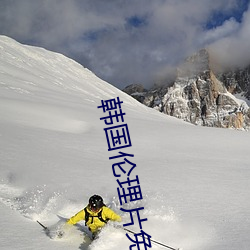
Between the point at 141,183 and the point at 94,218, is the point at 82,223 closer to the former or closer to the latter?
the point at 94,218

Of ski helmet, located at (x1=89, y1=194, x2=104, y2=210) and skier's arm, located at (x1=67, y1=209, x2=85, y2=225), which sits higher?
ski helmet, located at (x1=89, y1=194, x2=104, y2=210)

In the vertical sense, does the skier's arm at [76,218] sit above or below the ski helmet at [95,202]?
below

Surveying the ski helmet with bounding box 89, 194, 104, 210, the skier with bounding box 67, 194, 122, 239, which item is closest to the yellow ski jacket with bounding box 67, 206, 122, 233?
the skier with bounding box 67, 194, 122, 239

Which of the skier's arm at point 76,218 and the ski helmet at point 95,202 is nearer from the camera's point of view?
the ski helmet at point 95,202

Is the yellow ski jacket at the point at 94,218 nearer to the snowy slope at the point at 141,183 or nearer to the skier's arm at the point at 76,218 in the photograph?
the skier's arm at the point at 76,218

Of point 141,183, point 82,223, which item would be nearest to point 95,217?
point 82,223

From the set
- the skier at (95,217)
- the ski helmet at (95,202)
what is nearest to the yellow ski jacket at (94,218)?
the skier at (95,217)

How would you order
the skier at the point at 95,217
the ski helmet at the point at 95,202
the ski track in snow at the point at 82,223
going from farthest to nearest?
the skier at the point at 95,217 < the ski helmet at the point at 95,202 < the ski track in snow at the point at 82,223

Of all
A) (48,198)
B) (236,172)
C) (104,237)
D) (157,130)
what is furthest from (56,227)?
(157,130)

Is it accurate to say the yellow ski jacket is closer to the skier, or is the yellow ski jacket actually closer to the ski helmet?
the skier

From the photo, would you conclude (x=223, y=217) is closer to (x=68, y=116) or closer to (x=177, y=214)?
(x=177, y=214)

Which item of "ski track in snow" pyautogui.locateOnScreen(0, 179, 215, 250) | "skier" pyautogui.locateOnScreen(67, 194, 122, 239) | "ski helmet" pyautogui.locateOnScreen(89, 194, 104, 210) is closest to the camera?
"ski track in snow" pyautogui.locateOnScreen(0, 179, 215, 250)

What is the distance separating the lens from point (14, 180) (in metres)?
8.22

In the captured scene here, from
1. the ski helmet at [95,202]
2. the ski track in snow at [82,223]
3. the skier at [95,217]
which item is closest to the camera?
the ski track in snow at [82,223]
